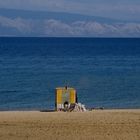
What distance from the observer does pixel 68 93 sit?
99.7 ft

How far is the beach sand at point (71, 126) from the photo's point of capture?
73.6 ft

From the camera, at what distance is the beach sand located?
2244 centimetres

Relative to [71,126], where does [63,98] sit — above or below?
above

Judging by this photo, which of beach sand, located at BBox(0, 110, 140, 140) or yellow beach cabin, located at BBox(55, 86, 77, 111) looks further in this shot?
yellow beach cabin, located at BBox(55, 86, 77, 111)

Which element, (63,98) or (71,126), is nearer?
(71,126)

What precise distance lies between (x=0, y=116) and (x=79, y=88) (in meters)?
21.2

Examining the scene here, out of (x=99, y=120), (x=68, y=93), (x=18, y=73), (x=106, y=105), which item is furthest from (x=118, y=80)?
(x=99, y=120)

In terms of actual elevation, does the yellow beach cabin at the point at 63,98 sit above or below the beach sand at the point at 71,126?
above

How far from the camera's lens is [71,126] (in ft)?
80.0

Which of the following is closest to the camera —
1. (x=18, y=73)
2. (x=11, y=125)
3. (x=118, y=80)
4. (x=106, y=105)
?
(x=11, y=125)

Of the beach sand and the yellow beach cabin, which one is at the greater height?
the yellow beach cabin

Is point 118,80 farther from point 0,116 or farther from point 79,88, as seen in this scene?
point 0,116

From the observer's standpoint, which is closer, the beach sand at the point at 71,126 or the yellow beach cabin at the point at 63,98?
the beach sand at the point at 71,126

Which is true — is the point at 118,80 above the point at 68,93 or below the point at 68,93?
above
